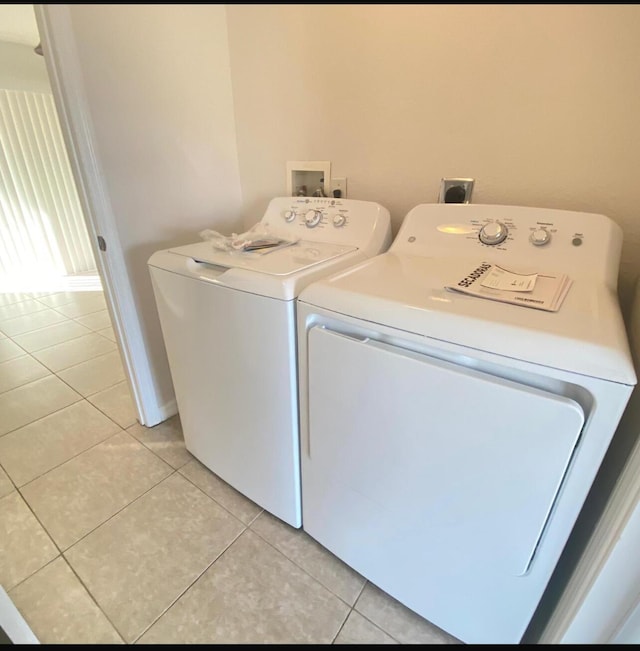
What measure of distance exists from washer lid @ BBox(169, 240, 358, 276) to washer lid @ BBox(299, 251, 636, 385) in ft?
0.47

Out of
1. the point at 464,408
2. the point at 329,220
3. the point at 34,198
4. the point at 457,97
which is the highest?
the point at 457,97

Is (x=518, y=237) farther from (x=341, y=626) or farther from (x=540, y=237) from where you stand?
(x=341, y=626)

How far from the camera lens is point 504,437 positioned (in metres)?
0.68

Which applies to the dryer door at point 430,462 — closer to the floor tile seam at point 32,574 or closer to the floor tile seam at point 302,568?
the floor tile seam at point 302,568

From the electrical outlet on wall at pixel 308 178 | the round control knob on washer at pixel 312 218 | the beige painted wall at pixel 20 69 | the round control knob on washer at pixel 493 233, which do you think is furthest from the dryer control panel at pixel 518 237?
the beige painted wall at pixel 20 69

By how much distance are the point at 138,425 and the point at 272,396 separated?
108 centimetres

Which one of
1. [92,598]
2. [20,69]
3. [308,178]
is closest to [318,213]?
[308,178]

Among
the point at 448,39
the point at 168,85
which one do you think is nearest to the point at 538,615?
the point at 448,39

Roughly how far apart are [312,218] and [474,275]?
2.25 feet

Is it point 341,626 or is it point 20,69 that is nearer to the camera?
point 341,626

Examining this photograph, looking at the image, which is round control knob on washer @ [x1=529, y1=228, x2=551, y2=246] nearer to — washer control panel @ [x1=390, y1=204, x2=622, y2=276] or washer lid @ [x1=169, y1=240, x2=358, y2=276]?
washer control panel @ [x1=390, y1=204, x2=622, y2=276]

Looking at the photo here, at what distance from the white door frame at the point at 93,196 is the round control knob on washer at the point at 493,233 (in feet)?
4.42

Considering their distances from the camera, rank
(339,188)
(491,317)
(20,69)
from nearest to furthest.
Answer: (491,317), (339,188), (20,69)

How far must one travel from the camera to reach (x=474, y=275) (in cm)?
93
